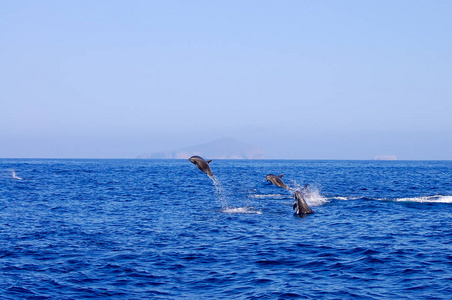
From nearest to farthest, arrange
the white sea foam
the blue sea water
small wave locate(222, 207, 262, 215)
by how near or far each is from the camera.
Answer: the blue sea water
small wave locate(222, 207, 262, 215)
the white sea foam

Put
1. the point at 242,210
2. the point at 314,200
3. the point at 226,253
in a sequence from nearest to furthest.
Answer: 1. the point at 226,253
2. the point at 242,210
3. the point at 314,200

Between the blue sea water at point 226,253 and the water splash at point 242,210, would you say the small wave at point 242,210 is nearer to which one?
the water splash at point 242,210

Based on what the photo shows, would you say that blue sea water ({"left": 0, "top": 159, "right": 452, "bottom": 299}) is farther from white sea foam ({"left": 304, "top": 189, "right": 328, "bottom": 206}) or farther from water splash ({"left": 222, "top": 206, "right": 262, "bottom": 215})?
white sea foam ({"left": 304, "top": 189, "right": 328, "bottom": 206})

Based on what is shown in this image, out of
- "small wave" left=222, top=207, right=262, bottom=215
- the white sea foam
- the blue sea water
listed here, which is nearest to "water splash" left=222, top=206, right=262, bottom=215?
"small wave" left=222, top=207, right=262, bottom=215

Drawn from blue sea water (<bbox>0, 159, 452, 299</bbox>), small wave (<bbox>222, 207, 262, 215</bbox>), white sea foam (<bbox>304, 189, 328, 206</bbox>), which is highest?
white sea foam (<bbox>304, 189, 328, 206</bbox>)

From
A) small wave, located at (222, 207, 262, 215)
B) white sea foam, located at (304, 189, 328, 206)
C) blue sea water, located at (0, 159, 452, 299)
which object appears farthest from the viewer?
white sea foam, located at (304, 189, 328, 206)

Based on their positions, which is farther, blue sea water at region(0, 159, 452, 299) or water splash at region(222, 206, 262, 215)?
water splash at region(222, 206, 262, 215)

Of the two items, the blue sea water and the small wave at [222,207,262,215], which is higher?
the small wave at [222,207,262,215]

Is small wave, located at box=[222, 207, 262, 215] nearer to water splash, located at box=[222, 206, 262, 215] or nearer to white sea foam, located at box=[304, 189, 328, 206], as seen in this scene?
water splash, located at box=[222, 206, 262, 215]

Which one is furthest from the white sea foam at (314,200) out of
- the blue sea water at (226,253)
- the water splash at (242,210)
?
the water splash at (242,210)

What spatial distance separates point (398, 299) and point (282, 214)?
16.1 metres

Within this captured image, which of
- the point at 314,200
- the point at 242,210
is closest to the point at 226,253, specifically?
the point at 242,210

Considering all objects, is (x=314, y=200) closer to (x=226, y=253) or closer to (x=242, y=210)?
(x=242, y=210)

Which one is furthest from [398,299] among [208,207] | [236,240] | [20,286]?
[208,207]
